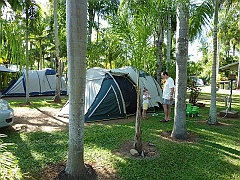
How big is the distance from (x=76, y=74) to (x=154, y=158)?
2334mm

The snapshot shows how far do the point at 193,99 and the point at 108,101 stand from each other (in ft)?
16.1

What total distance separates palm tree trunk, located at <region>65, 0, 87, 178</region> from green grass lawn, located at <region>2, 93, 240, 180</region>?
77cm

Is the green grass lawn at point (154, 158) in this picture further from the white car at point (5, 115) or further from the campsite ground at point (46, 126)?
the white car at point (5, 115)

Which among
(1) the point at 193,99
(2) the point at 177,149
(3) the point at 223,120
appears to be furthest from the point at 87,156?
(1) the point at 193,99

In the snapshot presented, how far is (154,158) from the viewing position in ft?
13.2

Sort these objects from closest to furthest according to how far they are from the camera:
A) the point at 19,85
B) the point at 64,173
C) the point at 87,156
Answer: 1. the point at 64,173
2. the point at 87,156
3. the point at 19,85

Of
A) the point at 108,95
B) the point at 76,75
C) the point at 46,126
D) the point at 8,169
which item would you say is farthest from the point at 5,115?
the point at 8,169

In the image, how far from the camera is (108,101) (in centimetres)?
734

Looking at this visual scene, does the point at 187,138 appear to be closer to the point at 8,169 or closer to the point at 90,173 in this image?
the point at 90,173

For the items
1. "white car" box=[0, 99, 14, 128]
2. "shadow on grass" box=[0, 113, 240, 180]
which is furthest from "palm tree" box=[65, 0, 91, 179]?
"white car" box=[0, 99, 14, 128]

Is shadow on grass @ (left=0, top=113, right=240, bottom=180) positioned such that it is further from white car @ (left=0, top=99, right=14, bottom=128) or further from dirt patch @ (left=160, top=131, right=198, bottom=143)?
white car @ (left=0, top=99, right=14, bottom=128)

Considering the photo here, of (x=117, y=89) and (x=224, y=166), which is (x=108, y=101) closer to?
(x=117, y=89)

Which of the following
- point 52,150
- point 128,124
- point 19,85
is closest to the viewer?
point 52,150

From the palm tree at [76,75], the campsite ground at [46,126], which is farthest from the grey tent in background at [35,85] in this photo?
the palm tree at [76,75]
